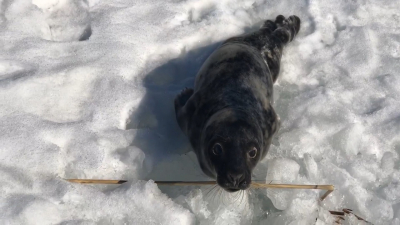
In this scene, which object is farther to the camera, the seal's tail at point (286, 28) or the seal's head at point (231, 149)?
the seal's tail at point (286, 28)

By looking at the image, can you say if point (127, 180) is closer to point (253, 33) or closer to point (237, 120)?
point (237, 120)

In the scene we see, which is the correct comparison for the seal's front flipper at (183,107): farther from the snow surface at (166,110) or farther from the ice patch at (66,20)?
the ice patch at (66,20)

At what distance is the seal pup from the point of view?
10.2ft

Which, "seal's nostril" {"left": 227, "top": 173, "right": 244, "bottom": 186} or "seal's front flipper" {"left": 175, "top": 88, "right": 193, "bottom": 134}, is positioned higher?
"seal's nostril" {"left": 227, "top": 173, "right": 244, "bottom": 186}

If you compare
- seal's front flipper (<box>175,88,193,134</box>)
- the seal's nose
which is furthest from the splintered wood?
seal's front flipper (<box>175,88,193,134</box>)

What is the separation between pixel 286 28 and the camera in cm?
478

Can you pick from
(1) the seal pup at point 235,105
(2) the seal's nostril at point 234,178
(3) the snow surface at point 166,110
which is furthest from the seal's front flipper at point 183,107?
(2) the seal's nostril at point 234,178

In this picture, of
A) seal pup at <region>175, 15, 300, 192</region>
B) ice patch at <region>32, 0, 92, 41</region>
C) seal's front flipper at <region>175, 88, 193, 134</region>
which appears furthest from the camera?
ice patch at <region>32, 0, 92, 41</region>

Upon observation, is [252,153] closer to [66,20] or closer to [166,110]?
[166,110]

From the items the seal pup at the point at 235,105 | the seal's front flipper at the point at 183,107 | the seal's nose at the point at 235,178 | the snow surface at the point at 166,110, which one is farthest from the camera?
the seal's front flipper at the point at 183,107

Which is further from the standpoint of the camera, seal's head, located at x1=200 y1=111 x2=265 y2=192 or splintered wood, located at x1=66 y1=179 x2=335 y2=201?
splintered wood, located at x1=66 y1=179 x2=335 y2=201

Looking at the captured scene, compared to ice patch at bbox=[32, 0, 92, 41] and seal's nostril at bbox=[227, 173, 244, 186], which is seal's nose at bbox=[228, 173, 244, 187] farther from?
ice patch at bbox=[32, 0, 92, 41]

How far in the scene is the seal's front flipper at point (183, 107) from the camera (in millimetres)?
3912

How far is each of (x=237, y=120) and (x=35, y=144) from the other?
5.29 feet
